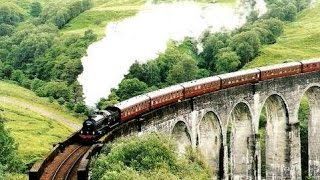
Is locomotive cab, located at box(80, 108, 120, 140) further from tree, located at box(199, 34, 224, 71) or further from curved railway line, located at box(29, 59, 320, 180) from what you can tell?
tree, located at box(199, 34, 224, 71)

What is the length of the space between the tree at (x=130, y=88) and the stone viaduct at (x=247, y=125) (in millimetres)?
22593

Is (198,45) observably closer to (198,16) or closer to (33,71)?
(198,16)

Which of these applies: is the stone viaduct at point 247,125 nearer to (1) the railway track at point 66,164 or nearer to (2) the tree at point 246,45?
(1) the railway track at point 66,164

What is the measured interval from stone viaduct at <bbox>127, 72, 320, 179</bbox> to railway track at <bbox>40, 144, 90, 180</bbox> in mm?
5677

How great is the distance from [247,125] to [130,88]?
27.1 m

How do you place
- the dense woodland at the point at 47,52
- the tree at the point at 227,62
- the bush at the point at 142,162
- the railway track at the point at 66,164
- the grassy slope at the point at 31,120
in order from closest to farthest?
the bush at the point at 142,162, the railway track at the point at 66,164, the grassy slope at the point at 31,120, the dense woodland at the point at 47,52, the tree at the point at 227,62

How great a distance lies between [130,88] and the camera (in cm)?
7312

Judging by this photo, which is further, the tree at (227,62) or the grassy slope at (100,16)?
the grassy slope at (100,16)

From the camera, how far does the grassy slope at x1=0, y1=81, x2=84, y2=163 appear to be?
59806 millimetres

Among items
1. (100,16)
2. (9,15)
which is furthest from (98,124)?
(9,15)

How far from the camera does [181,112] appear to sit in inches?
1607

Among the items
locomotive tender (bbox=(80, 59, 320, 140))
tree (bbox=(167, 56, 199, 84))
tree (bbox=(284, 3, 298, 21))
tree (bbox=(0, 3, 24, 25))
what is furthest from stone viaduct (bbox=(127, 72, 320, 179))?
tree (bbox=(0, 3, 24, 25))

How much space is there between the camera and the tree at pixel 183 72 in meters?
83.4

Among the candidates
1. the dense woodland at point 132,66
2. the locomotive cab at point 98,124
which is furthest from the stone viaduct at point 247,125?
the dense woodland at point 132,66
